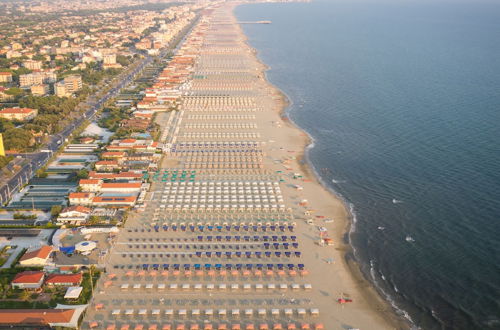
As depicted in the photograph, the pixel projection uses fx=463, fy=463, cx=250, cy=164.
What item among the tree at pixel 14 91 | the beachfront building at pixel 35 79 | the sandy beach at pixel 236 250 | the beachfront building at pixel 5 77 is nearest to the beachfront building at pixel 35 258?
the sandy beach at pixel 236 250

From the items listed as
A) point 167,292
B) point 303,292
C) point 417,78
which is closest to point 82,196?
point 167,292

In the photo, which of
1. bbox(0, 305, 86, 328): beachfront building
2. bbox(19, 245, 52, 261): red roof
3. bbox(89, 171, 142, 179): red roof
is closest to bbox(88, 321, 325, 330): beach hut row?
bbox(0, 305, 86, 328): beachfront building

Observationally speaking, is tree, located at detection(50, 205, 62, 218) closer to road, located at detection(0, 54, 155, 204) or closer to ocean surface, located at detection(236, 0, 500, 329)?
road, located at detection(0, 54, 155, 204)

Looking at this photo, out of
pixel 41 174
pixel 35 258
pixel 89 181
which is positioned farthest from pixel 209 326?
pixel 41 174

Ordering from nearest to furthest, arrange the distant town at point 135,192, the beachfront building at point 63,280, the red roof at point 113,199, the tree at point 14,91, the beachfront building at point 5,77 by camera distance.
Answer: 1. the distant town at point 135,192
2. the beachfront building at point 63,280
3. the red roof at point 113,199
4. the tree at point 14,91
5. the beachfront building at point 5,77

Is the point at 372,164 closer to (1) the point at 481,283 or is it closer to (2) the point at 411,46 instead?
(1) the point at 481,283

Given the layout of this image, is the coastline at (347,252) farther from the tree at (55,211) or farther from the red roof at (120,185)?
the tree at (55,211)

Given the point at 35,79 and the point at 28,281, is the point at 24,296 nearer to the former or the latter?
the point at 28,281
